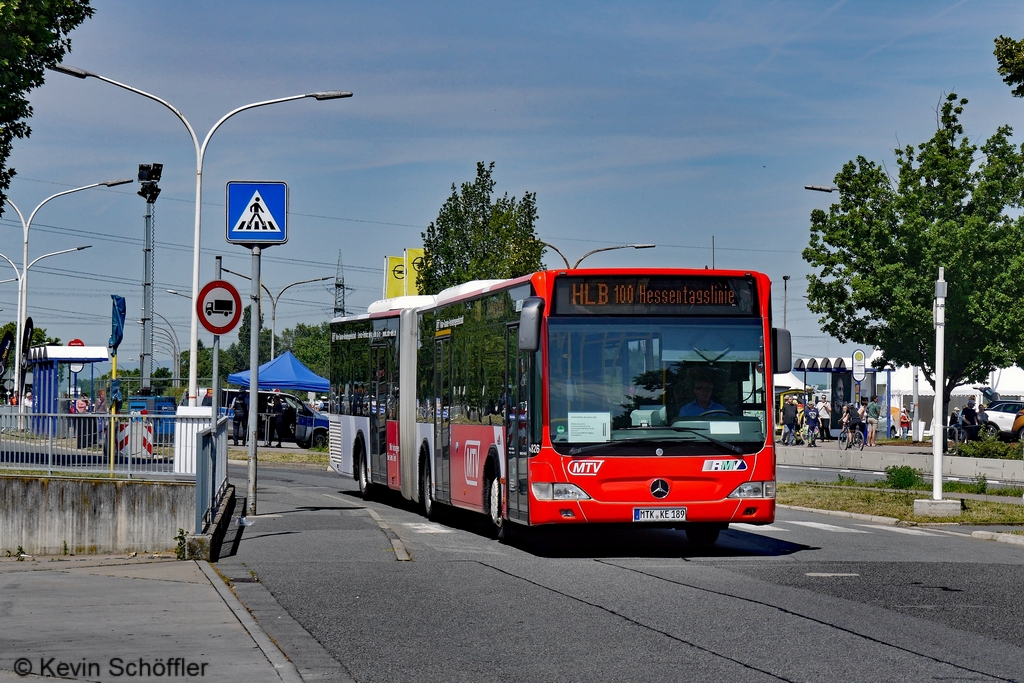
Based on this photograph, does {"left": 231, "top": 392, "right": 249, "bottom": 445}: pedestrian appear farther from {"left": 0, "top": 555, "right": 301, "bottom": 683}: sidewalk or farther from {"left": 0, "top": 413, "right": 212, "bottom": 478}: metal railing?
{"left": 0, "top": 555, "right": 301, "bottom": 683}: sidewalk

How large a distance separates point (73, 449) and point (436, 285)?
3615 centimetres

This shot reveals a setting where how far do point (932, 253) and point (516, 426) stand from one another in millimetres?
33169

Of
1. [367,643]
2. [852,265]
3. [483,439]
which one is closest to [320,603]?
Result: [367,643]

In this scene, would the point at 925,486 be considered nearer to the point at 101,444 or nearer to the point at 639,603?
the point at 101,444

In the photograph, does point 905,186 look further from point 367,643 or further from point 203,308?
point 367,643

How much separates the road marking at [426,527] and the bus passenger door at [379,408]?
144 inches

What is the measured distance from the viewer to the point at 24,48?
2167cm

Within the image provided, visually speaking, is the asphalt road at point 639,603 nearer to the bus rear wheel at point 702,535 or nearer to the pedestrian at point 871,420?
the bus rear wheel at point 702,535

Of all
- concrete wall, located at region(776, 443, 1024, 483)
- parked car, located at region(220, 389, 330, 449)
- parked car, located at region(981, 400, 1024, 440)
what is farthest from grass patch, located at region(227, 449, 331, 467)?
parked car, located at region(981, 400, 1024, 440)

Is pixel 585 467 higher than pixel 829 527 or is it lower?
higher

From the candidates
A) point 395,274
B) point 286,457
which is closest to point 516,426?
point 286,457

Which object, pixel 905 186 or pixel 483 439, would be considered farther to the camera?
pixel 905 186

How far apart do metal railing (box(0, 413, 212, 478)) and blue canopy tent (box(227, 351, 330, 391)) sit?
36.2 meters

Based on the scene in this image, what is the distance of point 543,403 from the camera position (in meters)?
14.6
